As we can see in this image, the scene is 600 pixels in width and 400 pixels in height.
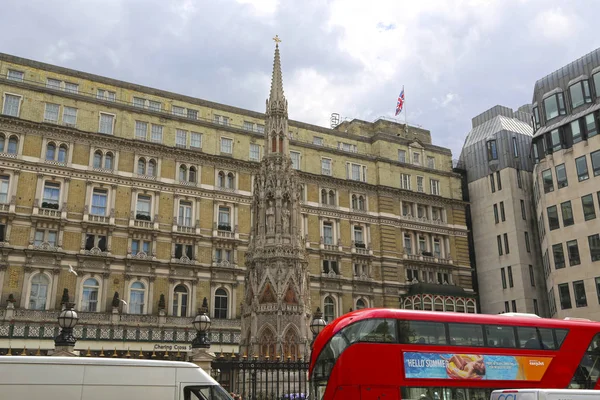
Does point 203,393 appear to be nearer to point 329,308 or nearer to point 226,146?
point 329,308

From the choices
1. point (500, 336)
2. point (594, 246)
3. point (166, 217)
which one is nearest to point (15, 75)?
point (166, 217)

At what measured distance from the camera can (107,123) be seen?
49.3m

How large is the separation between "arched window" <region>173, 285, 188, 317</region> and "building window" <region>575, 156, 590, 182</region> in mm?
35880

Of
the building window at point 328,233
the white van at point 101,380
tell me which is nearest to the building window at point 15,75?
the building window at point 328,233

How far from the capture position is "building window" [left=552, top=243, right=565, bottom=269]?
5256 cm

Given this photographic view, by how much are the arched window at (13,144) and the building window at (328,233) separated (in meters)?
27.4

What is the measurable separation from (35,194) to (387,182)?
110 feet

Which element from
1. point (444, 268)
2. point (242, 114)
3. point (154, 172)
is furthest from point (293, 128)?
point (444, 268)

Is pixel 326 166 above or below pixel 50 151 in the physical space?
above

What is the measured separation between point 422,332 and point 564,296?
1465 inches

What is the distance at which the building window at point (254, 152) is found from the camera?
54.7 m

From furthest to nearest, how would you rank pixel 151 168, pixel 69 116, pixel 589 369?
pixel 151 168 → pixel 69 116 → pixel 589 369

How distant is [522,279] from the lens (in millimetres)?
58375

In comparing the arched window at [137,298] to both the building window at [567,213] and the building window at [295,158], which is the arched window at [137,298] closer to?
the building window at [295,158]
